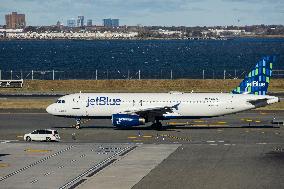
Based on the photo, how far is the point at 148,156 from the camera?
2554 inches

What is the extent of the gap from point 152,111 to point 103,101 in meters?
5.92

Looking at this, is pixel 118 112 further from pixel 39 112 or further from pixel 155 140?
pixel 39 112

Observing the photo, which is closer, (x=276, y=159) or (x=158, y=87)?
(x=276, y=159)

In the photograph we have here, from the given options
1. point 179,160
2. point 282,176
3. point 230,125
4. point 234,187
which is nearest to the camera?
point 234,187

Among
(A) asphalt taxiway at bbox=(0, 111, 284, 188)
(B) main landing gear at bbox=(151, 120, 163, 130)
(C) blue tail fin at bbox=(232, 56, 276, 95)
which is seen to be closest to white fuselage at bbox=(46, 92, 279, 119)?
(B) main landing gear at bbox=(151, 120, 163, 130)

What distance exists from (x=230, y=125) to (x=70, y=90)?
163 ft

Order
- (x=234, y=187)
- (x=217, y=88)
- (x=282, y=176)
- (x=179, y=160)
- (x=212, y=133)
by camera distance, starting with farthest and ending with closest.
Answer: (x=217, y=88)
(x=212, y=133)
(x=179, y=160)
(x=282, y=176)
(x=234, y=187)

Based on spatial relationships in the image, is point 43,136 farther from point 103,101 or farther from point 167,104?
point 167,104

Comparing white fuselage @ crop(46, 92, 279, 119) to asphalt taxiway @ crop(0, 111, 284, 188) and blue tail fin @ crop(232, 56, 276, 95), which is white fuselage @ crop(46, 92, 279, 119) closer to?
blue tail fin @ crop(232, 56, 276, 95)

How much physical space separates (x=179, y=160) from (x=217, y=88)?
69.0 metres

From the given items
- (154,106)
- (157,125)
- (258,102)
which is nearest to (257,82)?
(258,102)

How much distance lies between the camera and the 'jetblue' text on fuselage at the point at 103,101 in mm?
84188

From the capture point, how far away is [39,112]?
334ft

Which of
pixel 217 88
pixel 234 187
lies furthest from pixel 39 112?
pixel 234 187
